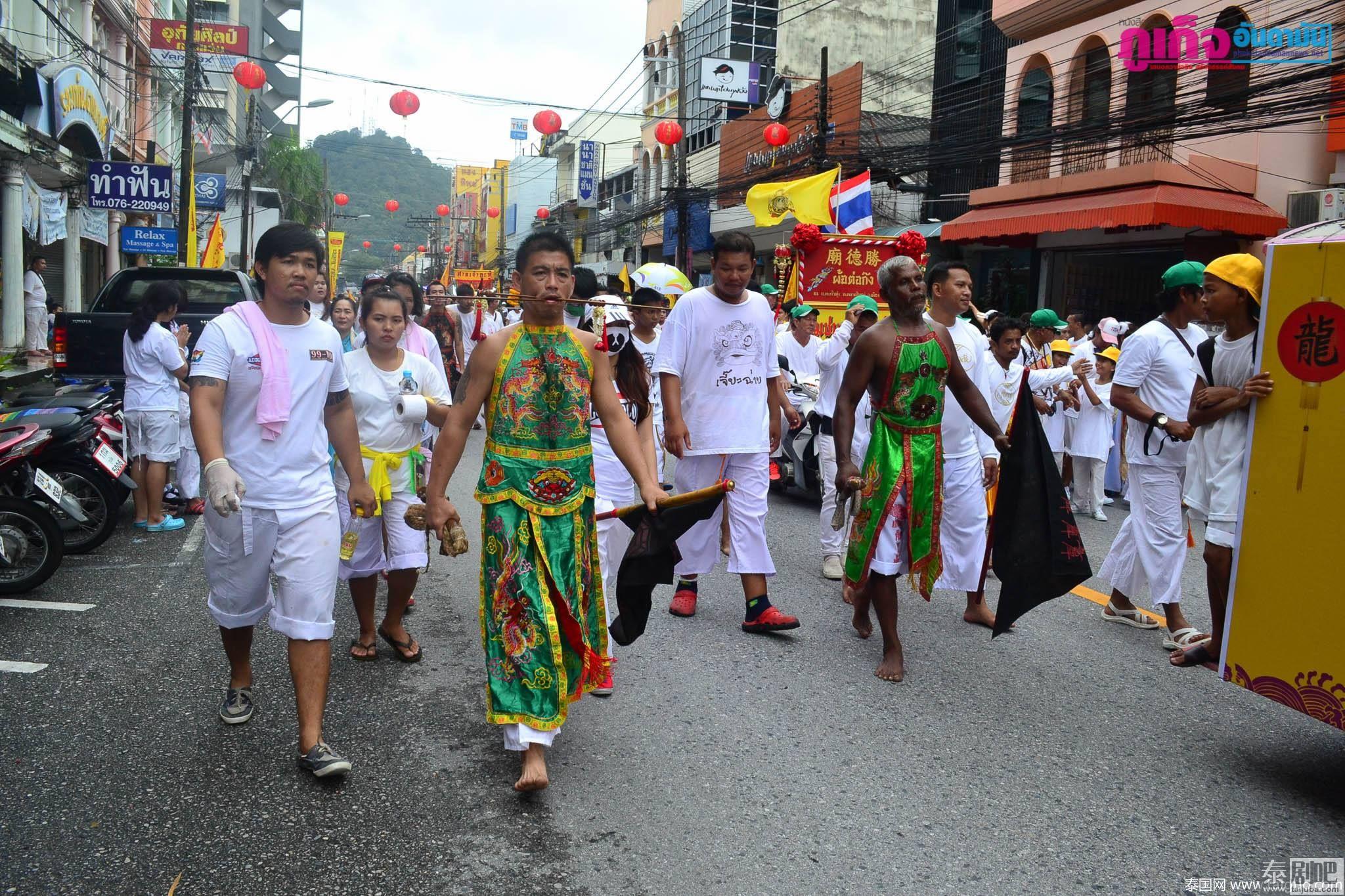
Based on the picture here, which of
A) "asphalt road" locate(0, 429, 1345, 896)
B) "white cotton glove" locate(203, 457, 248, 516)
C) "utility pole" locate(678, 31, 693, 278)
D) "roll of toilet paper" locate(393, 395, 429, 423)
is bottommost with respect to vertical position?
"asphalt road" locate(0, 429, 1345, 896)

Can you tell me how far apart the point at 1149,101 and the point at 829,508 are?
12629 millimetres

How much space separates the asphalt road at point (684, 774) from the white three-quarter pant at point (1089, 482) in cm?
481

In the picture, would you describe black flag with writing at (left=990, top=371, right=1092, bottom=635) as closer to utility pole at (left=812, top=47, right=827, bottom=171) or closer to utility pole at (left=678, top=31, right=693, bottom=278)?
utility pole at (left=812, top=47, right=827, bottom=171)

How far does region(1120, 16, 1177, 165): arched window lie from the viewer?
669 inches

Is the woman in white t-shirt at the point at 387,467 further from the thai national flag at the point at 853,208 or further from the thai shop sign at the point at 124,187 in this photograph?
the thai shop sign at the point at 124,187

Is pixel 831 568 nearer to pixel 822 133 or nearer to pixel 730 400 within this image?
pixel 730 400

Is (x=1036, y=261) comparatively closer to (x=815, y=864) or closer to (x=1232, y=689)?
(x=1232, y=689)

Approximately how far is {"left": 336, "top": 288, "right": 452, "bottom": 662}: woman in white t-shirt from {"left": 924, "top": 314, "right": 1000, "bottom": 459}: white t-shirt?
8.08ft

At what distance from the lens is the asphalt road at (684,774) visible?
3146 mm

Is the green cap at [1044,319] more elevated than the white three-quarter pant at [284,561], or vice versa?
the green cap at [1044,319]

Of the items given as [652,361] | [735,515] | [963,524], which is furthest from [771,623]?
[652,361]

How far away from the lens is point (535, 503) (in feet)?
12.4

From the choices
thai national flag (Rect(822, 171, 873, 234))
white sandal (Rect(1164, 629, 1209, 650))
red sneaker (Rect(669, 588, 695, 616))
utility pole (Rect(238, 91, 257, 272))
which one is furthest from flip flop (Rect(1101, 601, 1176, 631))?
utility pole (Rect(238, 91, 257, 272))

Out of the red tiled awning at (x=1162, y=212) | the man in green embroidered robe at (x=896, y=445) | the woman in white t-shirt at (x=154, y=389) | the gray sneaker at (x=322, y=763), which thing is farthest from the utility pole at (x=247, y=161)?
the gray sneaker at (x=322, y=763)
